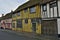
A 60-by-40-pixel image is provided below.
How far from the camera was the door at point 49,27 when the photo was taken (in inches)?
1209

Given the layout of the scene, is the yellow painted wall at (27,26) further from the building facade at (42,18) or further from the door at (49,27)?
the door at (49,27)

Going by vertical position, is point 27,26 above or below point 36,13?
below

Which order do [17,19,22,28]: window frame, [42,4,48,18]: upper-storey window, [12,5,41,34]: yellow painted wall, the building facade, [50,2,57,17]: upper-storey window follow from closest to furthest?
[50,2,57,17]: upper-storey window < the building facade < [42,4,48,18]: upper-storey window < [12,5,41,34]: yellow painted wall < [17,19,22,28]: window frame

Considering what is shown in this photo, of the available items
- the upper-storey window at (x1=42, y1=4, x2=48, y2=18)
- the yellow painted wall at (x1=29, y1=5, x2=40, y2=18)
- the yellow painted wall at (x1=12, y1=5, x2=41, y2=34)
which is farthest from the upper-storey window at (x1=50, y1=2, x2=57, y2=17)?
the yellow painted wall at (x1=29, y1=5, x2=40, y2=18)

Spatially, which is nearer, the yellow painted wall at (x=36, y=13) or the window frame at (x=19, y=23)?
the yellow painted wall at (x=36, y=13)

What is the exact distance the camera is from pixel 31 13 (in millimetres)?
41906

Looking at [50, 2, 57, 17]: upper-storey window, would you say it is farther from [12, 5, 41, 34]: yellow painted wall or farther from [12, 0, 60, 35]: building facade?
[12, 5, 41, 34]: yellow painted wall

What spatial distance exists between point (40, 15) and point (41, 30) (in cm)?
292

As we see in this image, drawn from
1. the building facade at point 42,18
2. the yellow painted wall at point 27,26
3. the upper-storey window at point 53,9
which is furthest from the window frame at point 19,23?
the upper-storey window at point 53,9

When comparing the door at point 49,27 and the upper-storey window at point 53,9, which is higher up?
the upper-storey window at point 53,9

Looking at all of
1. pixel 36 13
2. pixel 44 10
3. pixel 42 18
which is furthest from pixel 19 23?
pixel 44 10

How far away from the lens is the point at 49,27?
32.6 m

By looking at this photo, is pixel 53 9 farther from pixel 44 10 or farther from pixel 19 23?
pixel 19 23

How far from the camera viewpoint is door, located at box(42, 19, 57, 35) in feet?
101
